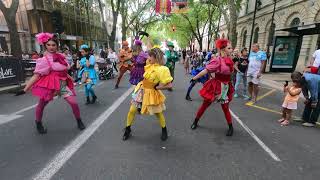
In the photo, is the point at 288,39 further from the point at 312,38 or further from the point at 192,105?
the point at 192,105

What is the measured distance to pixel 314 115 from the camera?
5.50 metres

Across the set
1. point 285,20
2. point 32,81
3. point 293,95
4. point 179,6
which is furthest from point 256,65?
point 285,20

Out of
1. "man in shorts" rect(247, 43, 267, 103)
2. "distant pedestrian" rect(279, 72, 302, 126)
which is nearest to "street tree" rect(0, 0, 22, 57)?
"man in shorts" rect(247, 43, 267, 103)

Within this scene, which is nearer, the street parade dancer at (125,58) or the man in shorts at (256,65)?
the man in shorts at (256,65)

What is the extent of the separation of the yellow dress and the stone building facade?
11866 millimetres

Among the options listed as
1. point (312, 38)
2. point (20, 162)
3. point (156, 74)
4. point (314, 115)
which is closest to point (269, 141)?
point (314, 115)

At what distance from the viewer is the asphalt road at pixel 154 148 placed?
328 cm

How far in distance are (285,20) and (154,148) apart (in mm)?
22361

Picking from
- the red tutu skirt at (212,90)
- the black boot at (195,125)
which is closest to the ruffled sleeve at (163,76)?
the red tutu skirt at (212,90)

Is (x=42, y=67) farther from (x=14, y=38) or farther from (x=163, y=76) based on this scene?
(x=14, y=38)

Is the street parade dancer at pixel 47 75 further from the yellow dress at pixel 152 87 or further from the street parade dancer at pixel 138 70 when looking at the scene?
the street parade dancer at pixel 138 70

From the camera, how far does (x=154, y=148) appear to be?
405cm

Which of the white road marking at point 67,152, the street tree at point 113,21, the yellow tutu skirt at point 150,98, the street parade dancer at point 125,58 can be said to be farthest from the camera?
the street tree at point 113,21

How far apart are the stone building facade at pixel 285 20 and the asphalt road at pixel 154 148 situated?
10.6 metres
